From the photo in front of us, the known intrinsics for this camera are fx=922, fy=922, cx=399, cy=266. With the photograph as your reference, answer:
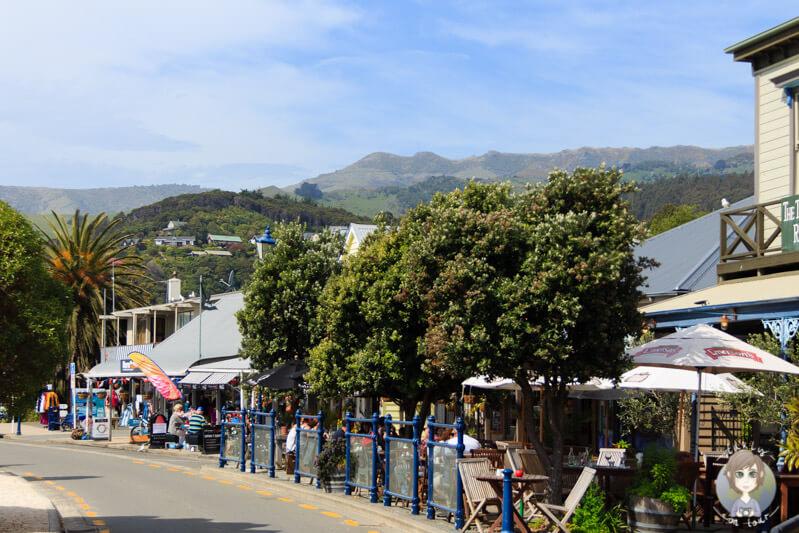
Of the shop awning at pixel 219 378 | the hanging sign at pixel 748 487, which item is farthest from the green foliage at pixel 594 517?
the shop awning at pixel 219 378

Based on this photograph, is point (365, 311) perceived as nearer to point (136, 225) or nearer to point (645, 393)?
point (645, 393)

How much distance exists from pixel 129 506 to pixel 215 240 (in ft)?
433

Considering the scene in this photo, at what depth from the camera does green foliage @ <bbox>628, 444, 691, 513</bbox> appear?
12.1 m

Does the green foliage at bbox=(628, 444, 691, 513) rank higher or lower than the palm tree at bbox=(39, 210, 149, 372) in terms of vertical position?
lower

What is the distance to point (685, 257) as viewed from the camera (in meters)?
25.7

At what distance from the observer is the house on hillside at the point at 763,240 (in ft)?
54.0

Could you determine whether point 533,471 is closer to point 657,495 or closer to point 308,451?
point 657,495

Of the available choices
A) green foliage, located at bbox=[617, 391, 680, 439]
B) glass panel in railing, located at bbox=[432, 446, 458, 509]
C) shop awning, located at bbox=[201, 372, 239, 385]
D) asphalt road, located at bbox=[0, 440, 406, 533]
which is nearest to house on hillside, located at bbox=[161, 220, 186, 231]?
shop awning, located at bbox=[201, 372, 239, 385]

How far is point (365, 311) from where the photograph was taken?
20219 mm

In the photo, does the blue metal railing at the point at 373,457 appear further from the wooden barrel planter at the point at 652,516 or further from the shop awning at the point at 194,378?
the shop awning at the point at 194,378

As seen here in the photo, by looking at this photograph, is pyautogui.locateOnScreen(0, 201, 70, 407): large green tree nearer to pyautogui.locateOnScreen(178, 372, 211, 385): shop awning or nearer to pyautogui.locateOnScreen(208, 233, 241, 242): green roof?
pyautogui.locateOnScreen(178, 372, 211, 385): shop awning

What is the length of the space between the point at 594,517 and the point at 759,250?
7828 mm

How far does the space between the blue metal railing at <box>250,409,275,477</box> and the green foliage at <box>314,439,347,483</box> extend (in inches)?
111

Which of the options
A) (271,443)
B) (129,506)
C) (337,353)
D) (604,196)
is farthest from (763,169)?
(129,506)
